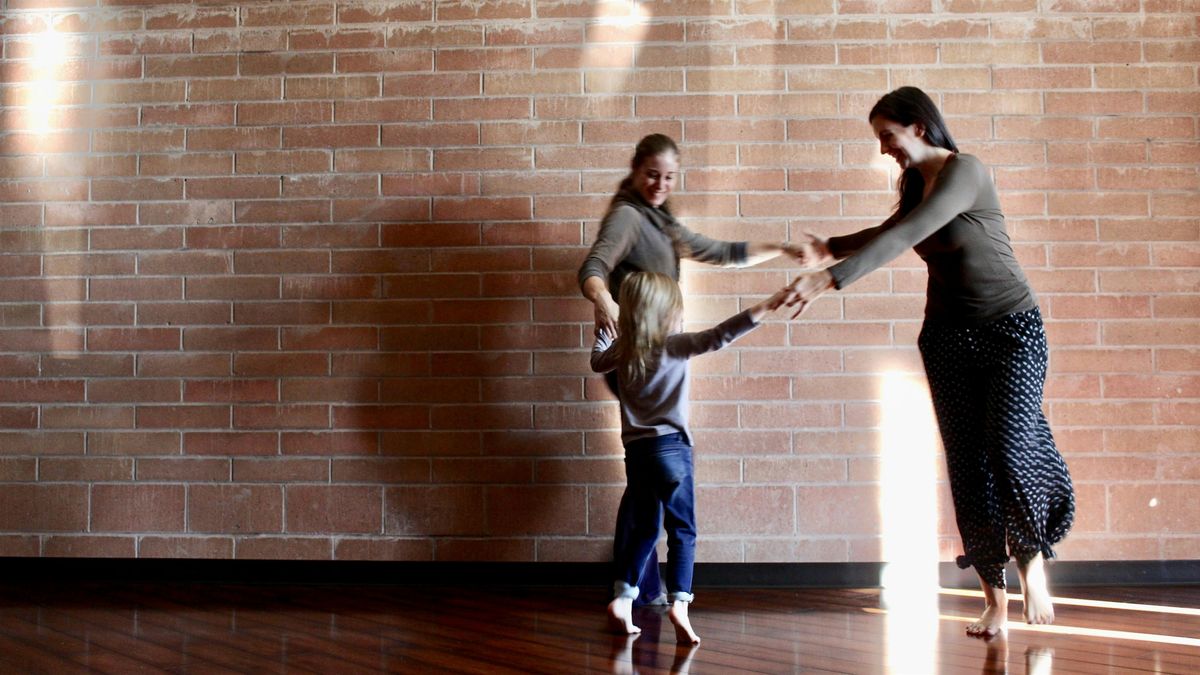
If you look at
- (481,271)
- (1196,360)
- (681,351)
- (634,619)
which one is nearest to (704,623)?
(634,619)

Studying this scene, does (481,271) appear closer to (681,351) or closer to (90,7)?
(681,351)

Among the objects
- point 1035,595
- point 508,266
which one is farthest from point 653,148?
point 1035,595

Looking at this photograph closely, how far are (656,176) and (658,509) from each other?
930 millimetres

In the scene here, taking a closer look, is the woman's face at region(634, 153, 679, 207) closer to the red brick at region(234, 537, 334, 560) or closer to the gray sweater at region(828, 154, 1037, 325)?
the gray sweater at region(828, 154, 1037, 325)

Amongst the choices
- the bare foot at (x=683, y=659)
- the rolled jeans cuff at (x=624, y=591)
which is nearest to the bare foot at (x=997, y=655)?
the bare foot at (x=683, y=659)

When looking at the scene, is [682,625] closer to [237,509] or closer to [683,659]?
[683,659]

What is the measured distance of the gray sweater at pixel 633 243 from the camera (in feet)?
8.77

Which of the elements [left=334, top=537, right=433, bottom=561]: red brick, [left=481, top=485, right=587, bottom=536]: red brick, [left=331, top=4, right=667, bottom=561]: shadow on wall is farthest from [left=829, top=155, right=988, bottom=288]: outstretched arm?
[left=334, top=537, right=433, bottom=561]: red brick

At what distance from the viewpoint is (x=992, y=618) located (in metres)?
2.45

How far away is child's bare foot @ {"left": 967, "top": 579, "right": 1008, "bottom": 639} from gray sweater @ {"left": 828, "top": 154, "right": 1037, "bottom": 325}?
2.26ft

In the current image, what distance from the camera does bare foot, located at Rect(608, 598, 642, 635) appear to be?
2479 mm

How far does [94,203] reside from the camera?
11.2ft

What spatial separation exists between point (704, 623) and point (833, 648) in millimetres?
413

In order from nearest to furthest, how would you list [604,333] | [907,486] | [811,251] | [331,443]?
[604,333] < [811,251] < [907,486] < [331,443]
